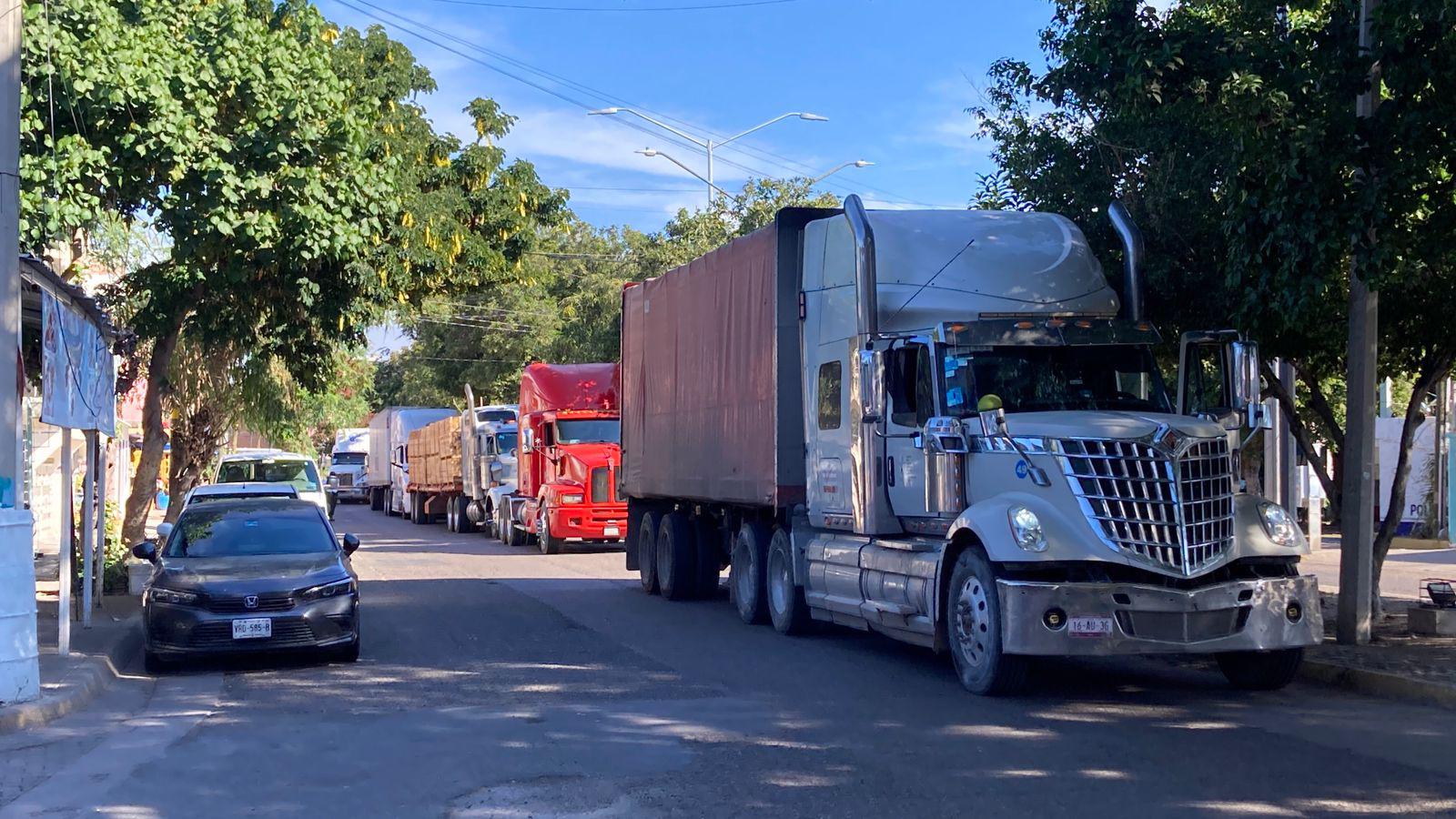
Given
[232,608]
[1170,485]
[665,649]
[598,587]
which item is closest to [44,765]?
[232,608]

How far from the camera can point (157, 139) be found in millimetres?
15203

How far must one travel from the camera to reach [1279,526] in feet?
35.4

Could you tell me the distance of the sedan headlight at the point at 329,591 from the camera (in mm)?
12672

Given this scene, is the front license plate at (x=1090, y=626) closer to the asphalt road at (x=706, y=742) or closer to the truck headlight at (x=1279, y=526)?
the asphalt road at (x=706, y=742)

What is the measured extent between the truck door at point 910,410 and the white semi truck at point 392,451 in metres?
35.7

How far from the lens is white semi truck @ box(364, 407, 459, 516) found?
49.7m

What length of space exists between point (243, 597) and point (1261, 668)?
8097mm

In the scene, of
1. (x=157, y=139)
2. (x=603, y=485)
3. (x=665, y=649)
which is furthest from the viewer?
(x=603, y=485)

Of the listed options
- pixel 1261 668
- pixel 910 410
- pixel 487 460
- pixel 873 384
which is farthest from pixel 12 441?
pixel 487 460

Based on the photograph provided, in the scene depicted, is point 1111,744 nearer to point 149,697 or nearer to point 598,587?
point 149,697

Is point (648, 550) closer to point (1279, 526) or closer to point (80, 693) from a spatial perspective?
point (80, 693)

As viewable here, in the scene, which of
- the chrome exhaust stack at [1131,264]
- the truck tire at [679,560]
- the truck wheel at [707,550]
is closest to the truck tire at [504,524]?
the truck tire at [679,560]

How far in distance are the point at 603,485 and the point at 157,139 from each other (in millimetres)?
14655

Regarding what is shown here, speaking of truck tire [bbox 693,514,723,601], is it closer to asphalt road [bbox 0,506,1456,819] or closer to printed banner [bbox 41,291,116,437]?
asphalt road [bbox 0,506,1456,819]
